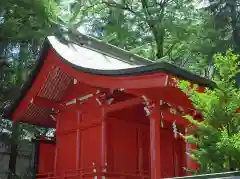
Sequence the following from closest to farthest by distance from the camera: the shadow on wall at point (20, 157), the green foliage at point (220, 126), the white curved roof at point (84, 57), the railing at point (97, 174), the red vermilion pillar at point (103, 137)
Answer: the green foliage at point (220, 126) < the railing at point (97, 174) < the white curved roof at point (84, 57) < the red vermilion pillar at point (103, 137) < the shadow on wall at point (20, 157)

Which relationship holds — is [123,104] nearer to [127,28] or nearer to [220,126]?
[220,126]

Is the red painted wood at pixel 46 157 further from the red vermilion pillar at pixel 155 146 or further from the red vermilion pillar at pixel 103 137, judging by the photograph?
the red vermilion pillar at pixel 155 146

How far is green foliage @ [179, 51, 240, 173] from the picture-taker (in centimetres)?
456

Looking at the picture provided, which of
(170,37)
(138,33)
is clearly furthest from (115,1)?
(170,37)

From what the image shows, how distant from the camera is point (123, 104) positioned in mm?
7977

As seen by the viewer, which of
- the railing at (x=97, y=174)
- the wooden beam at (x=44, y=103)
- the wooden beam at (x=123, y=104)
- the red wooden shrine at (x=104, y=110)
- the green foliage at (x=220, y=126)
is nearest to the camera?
the green foliage at (x=220, y=126)

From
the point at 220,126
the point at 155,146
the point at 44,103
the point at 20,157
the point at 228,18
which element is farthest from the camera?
the point at 228,18

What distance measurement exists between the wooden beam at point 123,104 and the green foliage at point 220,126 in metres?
2.37

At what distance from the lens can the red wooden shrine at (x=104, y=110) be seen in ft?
22.2

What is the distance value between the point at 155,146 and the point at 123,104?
1.59m

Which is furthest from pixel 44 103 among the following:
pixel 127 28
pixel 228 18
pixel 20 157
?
pixel 127 28

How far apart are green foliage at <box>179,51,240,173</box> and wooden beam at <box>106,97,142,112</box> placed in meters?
2.37

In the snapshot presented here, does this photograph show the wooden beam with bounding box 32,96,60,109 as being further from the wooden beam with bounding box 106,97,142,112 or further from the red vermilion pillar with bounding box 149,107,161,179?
the red vermilion pillar with bounding box 149,107,161,179

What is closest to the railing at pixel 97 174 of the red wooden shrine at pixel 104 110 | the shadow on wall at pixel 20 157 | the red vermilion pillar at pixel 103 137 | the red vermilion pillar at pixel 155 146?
the red wooden shrine at pixel 104 110
